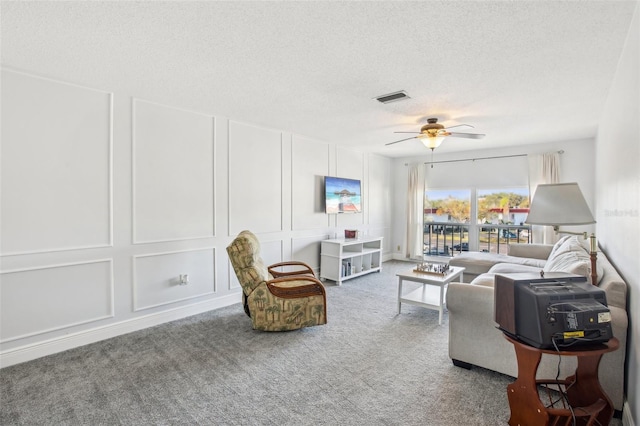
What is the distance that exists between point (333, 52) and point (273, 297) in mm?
2270

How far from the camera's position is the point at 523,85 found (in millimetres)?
2895

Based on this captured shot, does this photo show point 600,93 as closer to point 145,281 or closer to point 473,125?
point 473,125

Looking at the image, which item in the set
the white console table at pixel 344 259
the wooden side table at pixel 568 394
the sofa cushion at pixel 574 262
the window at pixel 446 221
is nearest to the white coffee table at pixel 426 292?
the sofa cushion at pixel 574 262

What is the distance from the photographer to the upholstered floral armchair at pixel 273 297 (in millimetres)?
3172

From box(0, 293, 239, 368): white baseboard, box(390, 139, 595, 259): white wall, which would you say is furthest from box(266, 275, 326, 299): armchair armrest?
box(390, 139, 595, 259): white wall

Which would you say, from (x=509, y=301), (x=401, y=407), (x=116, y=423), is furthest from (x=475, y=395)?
(x=116, y=423)

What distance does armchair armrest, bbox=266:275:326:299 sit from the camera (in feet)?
10.5

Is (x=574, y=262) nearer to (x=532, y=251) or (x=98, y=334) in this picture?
(x=532, y=251)

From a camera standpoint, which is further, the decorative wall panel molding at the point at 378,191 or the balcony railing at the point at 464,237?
the decorative wall panel molding at the point at 378,191

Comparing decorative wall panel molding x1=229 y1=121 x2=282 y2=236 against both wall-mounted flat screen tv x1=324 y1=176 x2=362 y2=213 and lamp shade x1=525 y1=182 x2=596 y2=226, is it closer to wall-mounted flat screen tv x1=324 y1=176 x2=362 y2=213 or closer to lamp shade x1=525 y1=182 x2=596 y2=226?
wall-mounted flat screen tv x1=324 y1=176 x2=362 y2=213

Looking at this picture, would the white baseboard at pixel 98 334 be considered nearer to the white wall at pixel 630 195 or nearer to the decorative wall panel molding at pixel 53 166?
the decorative wall panel molding at pixel 53 166

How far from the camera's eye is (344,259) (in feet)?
17.3

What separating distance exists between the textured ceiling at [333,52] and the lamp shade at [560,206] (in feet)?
3.28

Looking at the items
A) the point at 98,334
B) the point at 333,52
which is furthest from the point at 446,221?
the point at 98,334
